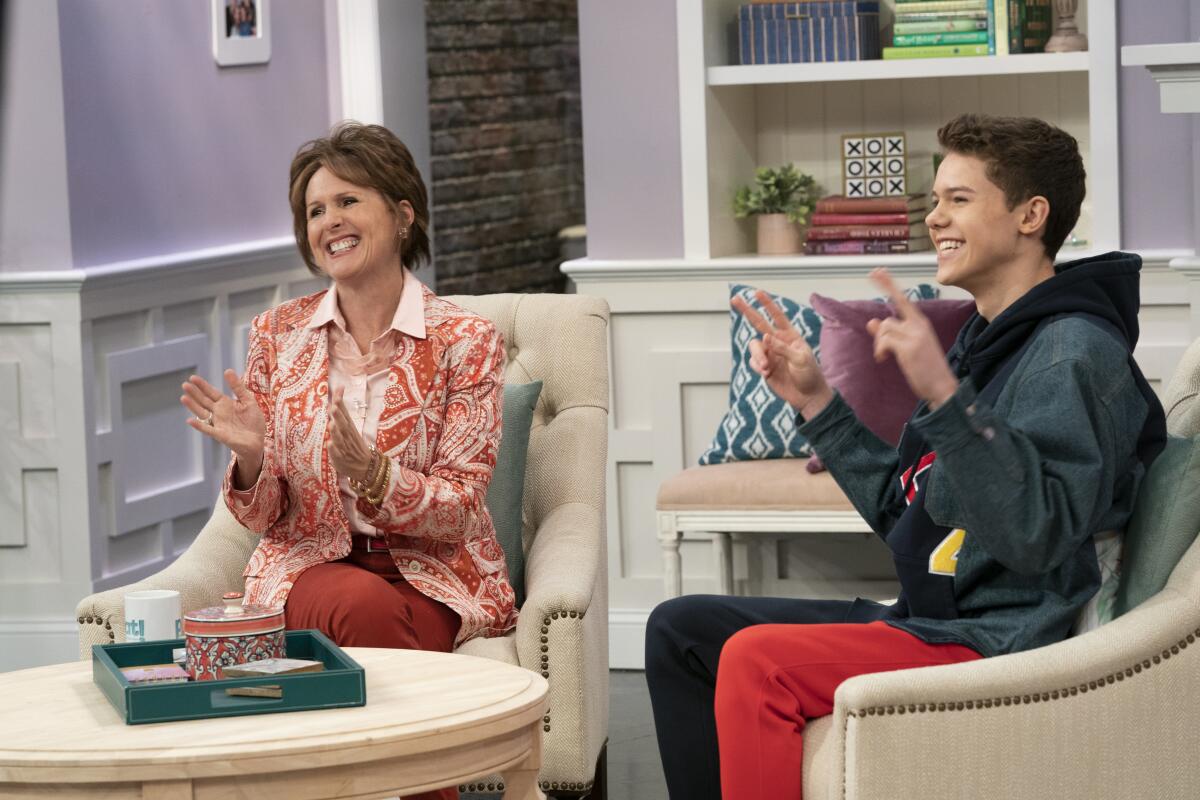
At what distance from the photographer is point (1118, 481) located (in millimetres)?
2342

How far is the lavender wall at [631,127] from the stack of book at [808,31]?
21cm

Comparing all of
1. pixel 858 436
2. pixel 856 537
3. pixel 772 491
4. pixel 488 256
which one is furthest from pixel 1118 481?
pixel 488 256

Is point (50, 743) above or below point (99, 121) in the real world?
below

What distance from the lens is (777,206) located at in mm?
4480

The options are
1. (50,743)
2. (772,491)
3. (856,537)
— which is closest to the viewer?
(50,743)

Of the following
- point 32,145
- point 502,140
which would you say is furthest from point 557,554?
point 502,140

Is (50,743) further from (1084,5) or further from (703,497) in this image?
(1084,5)

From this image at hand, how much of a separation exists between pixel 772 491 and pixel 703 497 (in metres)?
0.15

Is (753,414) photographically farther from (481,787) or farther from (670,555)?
(481,787)

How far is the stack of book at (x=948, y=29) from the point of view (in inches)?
167

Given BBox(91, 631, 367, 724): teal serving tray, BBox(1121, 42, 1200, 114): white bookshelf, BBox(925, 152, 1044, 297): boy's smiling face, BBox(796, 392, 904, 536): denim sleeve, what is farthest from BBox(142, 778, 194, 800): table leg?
BBox(1121, 42, 1200, 114): white bookshelf

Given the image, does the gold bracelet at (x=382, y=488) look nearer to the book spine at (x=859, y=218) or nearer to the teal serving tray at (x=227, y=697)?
the teal serving tray at (x=227, y=697)

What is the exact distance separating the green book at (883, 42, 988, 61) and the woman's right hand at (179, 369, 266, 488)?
6.72 ft

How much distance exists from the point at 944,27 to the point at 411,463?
2.03 m
